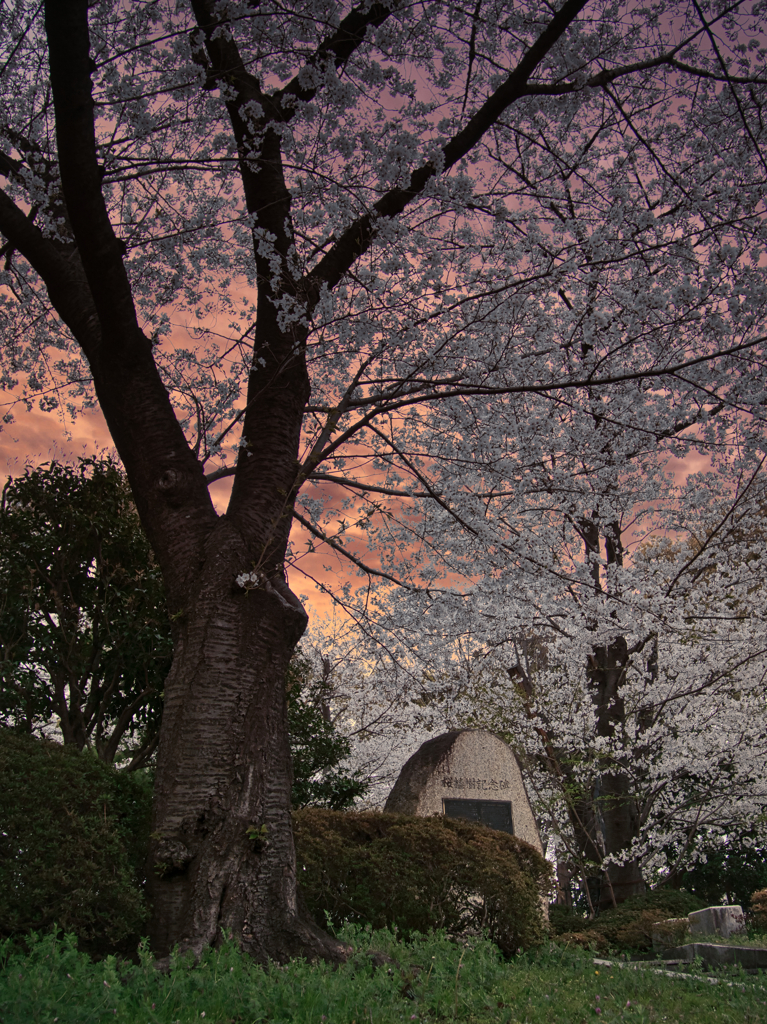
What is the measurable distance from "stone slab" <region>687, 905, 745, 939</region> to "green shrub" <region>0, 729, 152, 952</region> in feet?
28.6

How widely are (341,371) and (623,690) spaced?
8203 millimetres

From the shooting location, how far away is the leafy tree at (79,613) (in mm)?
6984

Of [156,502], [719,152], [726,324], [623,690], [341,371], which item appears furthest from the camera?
[623,690]

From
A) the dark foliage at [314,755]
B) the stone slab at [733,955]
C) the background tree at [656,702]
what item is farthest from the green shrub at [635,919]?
the dark foliage at [314,755]

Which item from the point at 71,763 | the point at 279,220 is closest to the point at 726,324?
the point at 279,220

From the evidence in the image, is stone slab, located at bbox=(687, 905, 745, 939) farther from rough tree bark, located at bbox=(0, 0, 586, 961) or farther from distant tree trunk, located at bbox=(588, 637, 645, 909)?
rough tree bark, located at bbox=(0, 0, 586, 961)

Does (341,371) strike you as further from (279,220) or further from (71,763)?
(71,763)

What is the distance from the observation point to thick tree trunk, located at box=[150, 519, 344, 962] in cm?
371

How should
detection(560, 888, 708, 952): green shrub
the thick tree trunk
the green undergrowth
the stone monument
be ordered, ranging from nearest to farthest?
the green undergrowth → the thick tree trunk → the stone monument → detection(560, 888, 708, 952): green shrub

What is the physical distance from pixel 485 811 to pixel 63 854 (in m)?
5.92

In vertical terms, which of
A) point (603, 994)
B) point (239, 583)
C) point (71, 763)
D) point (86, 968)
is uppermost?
point (239, 583)

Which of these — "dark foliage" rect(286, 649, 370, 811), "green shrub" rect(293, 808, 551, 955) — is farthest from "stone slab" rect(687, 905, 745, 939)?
"dark foliage" rect(286, 649, 370, 811)

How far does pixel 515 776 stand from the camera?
8.70 m

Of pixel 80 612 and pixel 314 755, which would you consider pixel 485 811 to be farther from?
pixel 80 612
